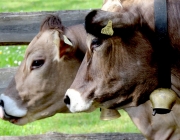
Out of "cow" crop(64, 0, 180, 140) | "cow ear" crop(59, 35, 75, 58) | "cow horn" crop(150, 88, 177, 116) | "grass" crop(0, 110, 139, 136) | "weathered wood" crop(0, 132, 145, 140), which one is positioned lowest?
"grass" crop(0, 110, 139, 136)

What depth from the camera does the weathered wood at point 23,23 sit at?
4453 mm

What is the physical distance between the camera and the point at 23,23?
176 inches

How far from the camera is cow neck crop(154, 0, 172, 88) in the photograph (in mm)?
2707

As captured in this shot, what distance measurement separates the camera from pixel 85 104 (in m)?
2.92

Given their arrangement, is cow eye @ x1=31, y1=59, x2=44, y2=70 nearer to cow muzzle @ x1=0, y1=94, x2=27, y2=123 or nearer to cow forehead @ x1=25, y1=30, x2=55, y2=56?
cow forehead @ x1=25, y1=30, x2=55, y2=56

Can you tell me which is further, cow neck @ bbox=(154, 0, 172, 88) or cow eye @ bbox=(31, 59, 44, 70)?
cow eye @ bbox=(31, 59, 44, 70)

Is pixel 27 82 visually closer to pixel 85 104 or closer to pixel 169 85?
pixel 85 104

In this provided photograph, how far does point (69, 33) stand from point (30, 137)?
1083 mm

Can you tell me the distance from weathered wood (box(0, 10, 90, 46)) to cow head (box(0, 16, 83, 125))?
0.51 metres

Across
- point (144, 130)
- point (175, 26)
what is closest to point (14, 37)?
point (144, 130)

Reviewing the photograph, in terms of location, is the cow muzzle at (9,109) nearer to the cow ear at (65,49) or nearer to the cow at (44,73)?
the cow at (44,73)

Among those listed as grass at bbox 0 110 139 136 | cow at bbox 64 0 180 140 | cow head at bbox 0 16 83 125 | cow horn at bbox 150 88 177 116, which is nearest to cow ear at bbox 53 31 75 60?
cow head at bbox 0 16 83 125

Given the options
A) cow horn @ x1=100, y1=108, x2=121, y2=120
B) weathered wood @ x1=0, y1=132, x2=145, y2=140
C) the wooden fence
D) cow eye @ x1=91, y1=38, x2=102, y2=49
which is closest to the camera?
cow eye @ x1=91, y1=38, x2=102, y2=49

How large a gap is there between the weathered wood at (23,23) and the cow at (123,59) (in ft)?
5.08
